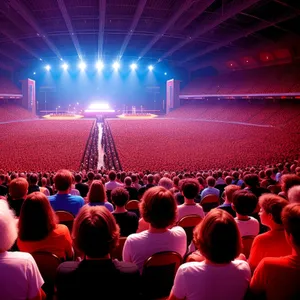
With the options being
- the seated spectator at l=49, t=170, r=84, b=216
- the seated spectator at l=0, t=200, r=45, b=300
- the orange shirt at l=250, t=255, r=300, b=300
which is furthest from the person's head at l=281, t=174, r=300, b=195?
the seated spectator at l=0, t=200, r=45, b=300

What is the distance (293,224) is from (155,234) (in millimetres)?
1288

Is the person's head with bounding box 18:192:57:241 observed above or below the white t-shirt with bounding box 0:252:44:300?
above

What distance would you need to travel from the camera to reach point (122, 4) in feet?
76.5

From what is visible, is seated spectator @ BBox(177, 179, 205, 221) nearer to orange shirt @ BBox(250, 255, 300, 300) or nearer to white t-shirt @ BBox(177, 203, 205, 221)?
white t-shirt @ BBox(177, 203, 205, 221)

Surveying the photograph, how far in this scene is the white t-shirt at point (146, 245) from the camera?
314 centimetres

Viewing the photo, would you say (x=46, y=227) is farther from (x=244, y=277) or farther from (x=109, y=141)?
(x=109, y=141)

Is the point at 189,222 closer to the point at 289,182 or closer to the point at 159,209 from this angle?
the point at 159,209

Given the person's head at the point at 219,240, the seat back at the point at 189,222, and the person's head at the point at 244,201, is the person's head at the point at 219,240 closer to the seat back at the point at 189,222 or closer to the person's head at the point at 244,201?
the person's head at the point at 244,201

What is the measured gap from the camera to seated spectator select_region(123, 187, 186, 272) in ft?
10.3

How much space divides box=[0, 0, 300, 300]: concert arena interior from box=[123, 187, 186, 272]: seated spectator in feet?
0.04

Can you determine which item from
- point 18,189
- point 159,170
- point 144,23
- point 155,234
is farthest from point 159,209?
point 144,23

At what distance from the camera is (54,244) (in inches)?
129

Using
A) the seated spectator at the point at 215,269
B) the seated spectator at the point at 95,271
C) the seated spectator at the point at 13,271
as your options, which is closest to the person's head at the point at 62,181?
the seated spectator at the point at 13,271

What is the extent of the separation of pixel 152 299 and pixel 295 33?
29.8m
